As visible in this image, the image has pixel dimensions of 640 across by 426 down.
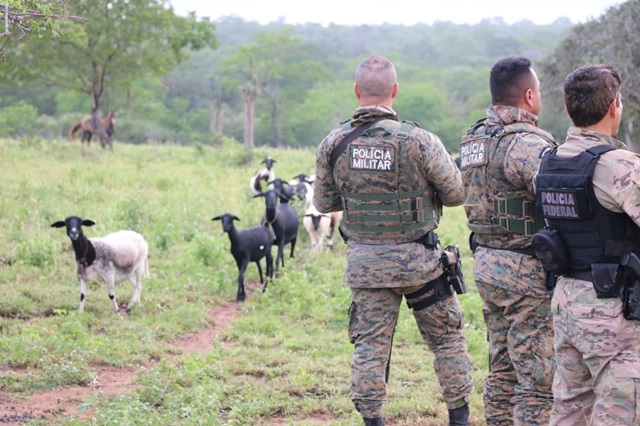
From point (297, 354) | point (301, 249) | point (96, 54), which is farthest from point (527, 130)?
point (96, 54)

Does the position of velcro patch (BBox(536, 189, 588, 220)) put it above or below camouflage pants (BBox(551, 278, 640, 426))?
above

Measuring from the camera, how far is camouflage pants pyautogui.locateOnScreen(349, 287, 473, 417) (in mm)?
4371

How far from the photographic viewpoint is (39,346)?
666cm

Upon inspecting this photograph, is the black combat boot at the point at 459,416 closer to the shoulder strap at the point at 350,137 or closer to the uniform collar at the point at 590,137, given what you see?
the shoulder strap at the point at 350,137

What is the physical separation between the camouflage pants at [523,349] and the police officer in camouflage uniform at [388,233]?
0.29m

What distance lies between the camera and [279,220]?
11.0 m

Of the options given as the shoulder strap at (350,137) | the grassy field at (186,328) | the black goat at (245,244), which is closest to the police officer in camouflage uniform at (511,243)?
the shoulder strap at (350,137)

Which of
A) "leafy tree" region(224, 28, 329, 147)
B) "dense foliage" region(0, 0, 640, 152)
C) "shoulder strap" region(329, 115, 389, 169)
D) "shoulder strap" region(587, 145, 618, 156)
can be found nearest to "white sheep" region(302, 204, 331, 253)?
"shoulder strap" region(329, 115, 389, 169)

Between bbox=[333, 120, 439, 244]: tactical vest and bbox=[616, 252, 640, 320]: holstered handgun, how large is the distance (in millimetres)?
1294

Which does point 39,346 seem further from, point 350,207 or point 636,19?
point 636,19

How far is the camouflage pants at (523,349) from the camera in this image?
4.03 metres

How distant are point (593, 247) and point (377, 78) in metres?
1.60

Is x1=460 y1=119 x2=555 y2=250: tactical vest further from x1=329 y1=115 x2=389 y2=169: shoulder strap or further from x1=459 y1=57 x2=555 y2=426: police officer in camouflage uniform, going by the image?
x1=329 y1=115 x2=389 y2=169: shoulder strap

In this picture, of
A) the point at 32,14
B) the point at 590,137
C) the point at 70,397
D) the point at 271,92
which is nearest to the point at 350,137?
the point at 590,137
